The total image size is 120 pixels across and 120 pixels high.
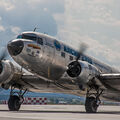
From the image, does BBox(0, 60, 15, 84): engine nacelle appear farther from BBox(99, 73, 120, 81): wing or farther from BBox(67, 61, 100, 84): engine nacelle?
BBox(99, 73, 120, 81): wing

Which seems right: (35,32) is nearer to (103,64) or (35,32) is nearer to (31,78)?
(31,78)

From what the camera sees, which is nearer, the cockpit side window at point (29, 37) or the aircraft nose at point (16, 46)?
the aircraft nose at point (16, 46)

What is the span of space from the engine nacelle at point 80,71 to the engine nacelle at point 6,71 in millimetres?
5452

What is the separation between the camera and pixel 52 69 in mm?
21547

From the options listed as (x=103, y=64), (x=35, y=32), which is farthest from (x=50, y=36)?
(x=103, y=64)

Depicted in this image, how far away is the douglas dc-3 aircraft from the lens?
19.9 meters

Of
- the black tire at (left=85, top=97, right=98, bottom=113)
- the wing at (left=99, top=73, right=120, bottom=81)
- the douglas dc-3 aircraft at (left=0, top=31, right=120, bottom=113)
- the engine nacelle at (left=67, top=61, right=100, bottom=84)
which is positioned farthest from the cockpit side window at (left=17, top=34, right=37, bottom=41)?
the black tire at (left=85, top=97, right=98, bottom=113)

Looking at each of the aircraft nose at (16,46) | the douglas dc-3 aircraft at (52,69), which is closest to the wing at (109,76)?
the douglas dc-3 aircraft at (52,69)

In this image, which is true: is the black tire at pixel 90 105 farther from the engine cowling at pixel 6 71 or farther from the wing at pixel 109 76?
the engine cowling at pixel 6 71

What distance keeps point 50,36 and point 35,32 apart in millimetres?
1317

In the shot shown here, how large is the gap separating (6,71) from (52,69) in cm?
389

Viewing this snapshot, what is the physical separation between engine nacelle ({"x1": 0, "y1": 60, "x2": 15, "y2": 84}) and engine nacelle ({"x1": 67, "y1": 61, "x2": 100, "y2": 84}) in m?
5.45

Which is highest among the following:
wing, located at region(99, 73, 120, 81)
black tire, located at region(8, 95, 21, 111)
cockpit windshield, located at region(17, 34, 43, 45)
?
cockpit windshield, located at region(17, 34, 43, 45)

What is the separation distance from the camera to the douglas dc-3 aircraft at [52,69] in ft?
65.2
